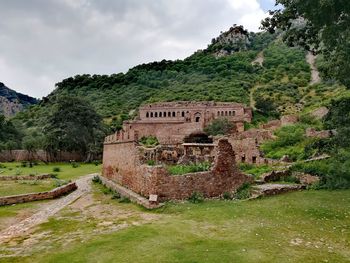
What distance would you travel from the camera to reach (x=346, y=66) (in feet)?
46.4

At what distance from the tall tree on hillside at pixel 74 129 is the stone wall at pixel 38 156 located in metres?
0.80

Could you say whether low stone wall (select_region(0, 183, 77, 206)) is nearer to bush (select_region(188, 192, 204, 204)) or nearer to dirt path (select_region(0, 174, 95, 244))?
dirt path (select_region(0, 174, 95, 244))

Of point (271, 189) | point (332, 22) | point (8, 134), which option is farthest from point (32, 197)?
point (8, 134)

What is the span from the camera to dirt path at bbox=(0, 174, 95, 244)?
1325 centimetres

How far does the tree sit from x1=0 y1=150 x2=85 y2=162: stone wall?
705 inches

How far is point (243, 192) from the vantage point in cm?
1725

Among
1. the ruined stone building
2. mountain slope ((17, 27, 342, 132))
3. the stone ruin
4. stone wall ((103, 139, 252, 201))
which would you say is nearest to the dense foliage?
mountain slope ((17, 27, 342, 132))

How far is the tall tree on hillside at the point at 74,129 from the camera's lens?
51344 mm

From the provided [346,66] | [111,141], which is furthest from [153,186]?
[111,141]

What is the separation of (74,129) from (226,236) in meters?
44.2

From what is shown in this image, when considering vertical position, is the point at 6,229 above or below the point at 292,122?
below

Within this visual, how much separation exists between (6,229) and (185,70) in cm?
11181

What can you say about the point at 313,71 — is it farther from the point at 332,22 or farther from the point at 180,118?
the point at 332,22

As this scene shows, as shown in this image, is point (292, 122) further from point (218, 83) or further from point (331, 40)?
point (218, 83)
